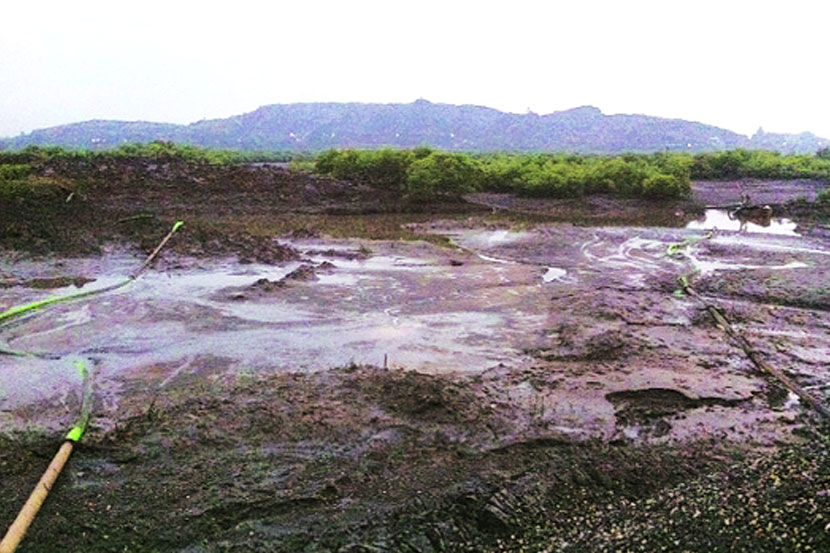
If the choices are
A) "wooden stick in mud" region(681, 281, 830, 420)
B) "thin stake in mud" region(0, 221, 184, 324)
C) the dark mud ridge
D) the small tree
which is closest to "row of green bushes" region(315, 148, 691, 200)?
the small tree

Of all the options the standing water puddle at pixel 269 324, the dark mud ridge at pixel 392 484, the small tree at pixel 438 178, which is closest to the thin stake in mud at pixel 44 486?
the dark mud ridge at pixel 392 484

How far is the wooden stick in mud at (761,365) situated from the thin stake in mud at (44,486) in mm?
9414

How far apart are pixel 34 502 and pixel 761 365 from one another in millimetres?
10339

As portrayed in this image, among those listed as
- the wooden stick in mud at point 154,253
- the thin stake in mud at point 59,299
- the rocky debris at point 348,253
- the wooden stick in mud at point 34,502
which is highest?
the wooden stick in mud at point 154,253

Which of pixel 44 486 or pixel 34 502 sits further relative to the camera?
pixel 44 486

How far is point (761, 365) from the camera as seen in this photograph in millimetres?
10797

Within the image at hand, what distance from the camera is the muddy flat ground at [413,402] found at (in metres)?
6.13

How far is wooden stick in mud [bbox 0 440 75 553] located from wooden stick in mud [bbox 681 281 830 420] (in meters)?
9.41

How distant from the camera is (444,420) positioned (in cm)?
841

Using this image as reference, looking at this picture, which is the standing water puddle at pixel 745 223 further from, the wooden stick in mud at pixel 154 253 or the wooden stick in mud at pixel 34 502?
the wooden stick in mud at pixel 34 502

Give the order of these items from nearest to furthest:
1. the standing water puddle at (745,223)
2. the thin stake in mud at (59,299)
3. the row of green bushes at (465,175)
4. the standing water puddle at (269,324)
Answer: the standing water puddle at (269,324), the thin stake in mud at (59,299), the standing water puddle at (745,223), the row of green bushes at (465,175)

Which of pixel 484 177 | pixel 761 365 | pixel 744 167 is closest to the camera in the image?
pixel 761 365

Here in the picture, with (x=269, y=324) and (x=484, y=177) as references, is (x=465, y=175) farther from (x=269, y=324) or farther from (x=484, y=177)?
(x=269, y=324)

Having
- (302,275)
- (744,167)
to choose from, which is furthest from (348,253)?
(744,167)
